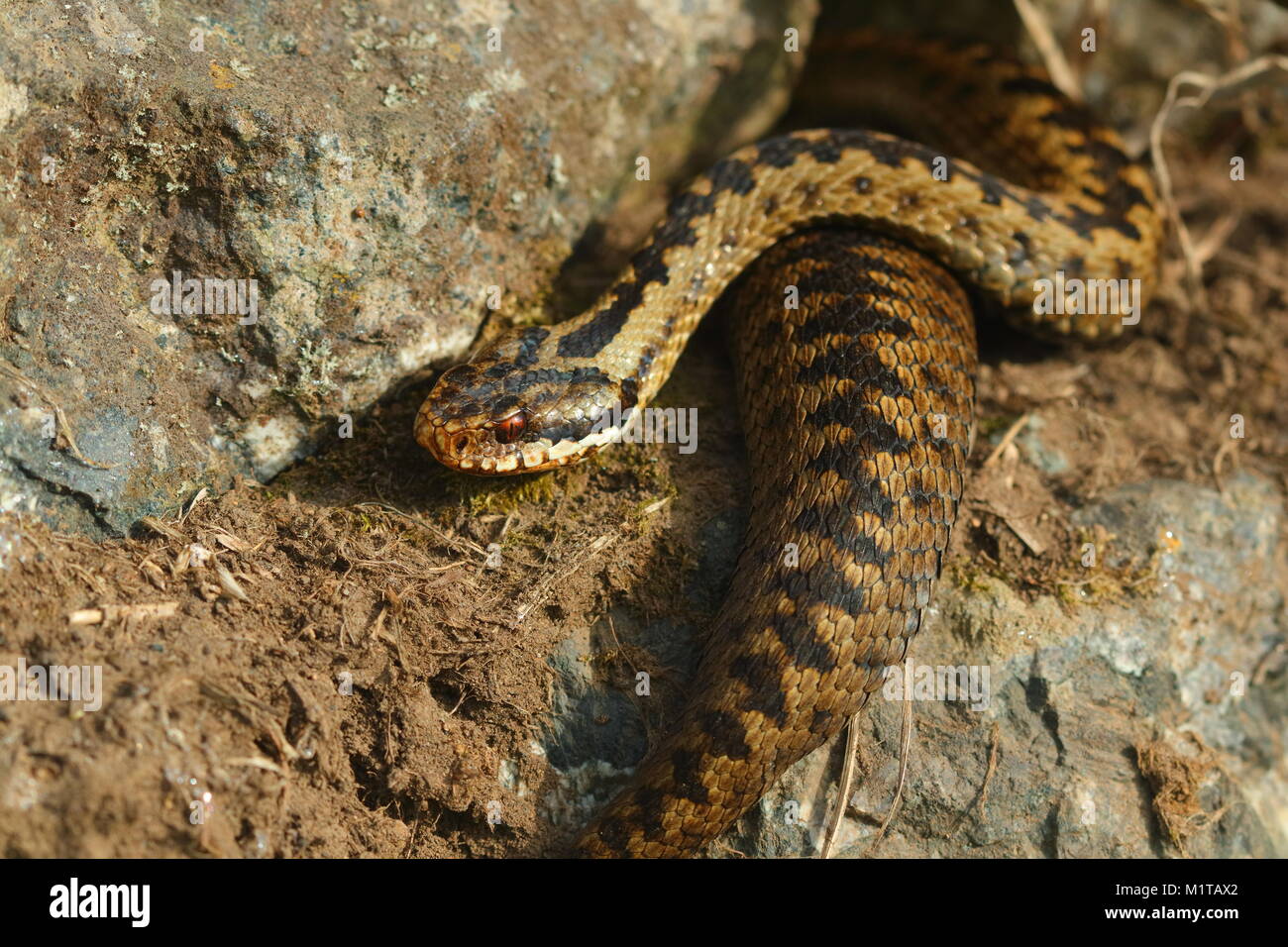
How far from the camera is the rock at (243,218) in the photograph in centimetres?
427

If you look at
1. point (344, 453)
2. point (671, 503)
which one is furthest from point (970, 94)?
point (344, 453)

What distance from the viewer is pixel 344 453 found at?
16.3 feet

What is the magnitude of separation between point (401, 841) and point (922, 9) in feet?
23.2

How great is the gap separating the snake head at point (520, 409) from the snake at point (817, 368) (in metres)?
0.01

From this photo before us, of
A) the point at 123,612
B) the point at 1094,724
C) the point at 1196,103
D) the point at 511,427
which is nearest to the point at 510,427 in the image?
the point at 511,427

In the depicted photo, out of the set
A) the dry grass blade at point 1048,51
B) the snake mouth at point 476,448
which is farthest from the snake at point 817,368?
the dry grass blade at point 1048,51

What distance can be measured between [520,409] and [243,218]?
146 cm

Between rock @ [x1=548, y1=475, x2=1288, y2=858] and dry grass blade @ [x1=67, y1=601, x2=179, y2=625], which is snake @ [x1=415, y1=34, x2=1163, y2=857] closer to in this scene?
rock @ [x1=548, y1=475, x2=1288, y2=858]

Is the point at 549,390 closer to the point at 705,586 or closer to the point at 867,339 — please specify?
the point at 705,586

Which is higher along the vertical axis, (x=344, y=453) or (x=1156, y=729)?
(x=344, y=453)

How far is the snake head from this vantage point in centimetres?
466
